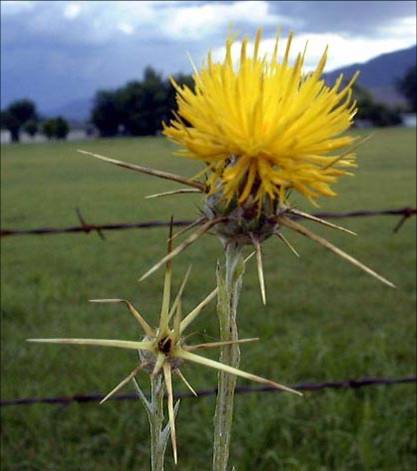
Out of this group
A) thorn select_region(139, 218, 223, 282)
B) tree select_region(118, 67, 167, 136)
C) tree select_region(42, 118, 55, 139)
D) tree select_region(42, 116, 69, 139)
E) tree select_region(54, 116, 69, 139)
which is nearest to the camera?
thorn select_region(139, 218, 223, 282)

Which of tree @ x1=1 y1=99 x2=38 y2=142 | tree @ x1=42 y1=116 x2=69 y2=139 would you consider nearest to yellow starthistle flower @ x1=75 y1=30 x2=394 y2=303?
tree @ x1=42 y1=116 x2=69 y2=139

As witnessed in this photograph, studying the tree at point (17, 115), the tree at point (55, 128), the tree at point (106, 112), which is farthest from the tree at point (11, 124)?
the tree at point (106, 112)

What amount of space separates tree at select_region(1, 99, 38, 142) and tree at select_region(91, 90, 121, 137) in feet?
73.2

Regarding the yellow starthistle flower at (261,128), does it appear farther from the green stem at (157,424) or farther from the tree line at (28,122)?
the tree line at (28,122)

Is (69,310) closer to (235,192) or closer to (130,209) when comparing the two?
(235,192)

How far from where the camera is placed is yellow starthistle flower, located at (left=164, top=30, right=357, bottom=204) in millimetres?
584

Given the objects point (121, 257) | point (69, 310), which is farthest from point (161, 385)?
point (121, 257)

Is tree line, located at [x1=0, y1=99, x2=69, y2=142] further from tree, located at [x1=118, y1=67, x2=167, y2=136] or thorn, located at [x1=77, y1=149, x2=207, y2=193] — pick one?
thorn, located at [x1=77, y1=149, x2=207, y2=193]

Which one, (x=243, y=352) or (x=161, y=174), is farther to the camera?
(x=243, y=352)

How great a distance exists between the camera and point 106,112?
44156 mm

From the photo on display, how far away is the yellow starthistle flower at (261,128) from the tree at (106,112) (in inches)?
1553

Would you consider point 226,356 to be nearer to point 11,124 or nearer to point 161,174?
point 161,174

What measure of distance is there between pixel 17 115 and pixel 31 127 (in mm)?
2905

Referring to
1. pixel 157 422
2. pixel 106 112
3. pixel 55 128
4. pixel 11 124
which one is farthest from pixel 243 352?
pixel 11 124
